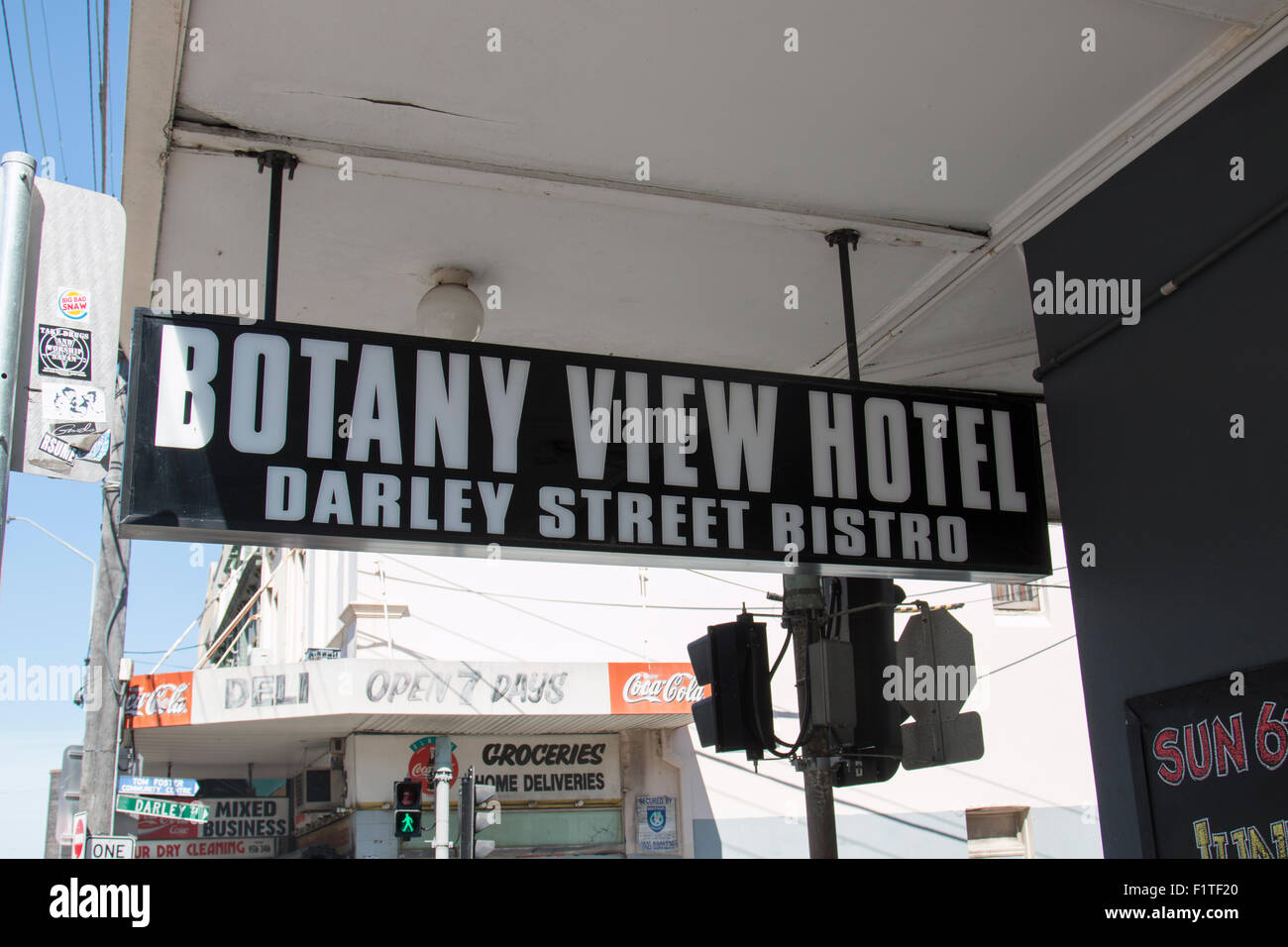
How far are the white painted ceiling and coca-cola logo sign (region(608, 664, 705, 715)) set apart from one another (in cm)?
1128

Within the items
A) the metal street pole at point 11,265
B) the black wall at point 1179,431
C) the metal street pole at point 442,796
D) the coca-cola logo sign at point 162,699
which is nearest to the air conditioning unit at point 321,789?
the coca-cola logo sign at point 162,699

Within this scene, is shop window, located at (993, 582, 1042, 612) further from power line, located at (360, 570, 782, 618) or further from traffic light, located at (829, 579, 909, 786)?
traffic light, located at (829, 579, 909, 786)

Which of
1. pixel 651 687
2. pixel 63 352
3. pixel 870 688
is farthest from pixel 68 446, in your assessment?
pixel 651 687

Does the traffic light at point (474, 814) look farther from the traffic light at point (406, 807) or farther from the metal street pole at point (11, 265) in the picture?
the metal street pole at point (11, 265)

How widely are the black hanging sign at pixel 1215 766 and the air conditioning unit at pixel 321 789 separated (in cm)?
1493

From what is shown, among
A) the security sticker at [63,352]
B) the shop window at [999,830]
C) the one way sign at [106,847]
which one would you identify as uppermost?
the security sticker at [63,352]

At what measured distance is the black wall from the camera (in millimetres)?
3236

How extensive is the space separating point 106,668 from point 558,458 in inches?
421

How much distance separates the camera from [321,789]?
18.1m

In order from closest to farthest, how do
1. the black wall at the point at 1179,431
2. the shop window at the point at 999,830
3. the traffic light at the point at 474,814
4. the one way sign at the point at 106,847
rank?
the black wall at the point at 1179,431 → the one way sign at the point at 106,847 → the traffic light at the point at 474,814 → the shop window at the point at 999,830

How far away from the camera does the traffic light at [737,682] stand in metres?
6.69

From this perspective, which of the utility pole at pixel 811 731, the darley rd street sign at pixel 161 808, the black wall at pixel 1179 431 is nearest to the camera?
the black wall at pixel 1179 431

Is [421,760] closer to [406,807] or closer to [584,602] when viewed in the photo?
[584,602]
